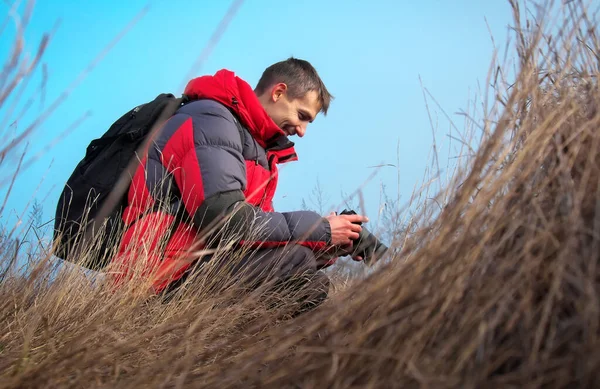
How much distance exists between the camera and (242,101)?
98.5 inches

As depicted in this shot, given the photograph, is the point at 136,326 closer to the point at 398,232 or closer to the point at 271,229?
the point at 271,229

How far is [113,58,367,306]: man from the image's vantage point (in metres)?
2.13

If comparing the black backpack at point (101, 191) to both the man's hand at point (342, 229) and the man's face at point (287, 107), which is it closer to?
the man's face at point (287, 107)

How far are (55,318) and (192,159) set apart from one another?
75 centimetres

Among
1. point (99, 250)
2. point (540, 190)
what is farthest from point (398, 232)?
point (99, 250)

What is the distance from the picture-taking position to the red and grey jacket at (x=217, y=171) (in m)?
2.14

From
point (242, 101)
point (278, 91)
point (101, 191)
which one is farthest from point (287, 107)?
point (101, 191)

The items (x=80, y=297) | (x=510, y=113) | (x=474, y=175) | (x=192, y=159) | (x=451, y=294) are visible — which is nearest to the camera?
(x=451, y=294)

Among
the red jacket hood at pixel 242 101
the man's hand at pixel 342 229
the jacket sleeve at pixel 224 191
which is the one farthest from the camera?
the red jacket hood at pixel 242 101

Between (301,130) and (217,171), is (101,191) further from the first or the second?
(301,130)

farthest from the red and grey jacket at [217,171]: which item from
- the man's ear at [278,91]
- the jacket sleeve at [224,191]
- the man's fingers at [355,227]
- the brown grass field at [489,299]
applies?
the brown grass field at [489,299]

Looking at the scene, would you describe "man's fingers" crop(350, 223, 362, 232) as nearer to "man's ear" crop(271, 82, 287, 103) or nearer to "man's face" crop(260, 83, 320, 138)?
"man's face" crop(260, 83, 320, 138)

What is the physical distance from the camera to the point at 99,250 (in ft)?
7.33

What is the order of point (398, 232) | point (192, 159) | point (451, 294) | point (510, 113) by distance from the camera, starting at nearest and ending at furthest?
point (451, 294) → point (510, 113) → point (398, 232) → point (192, 159)
